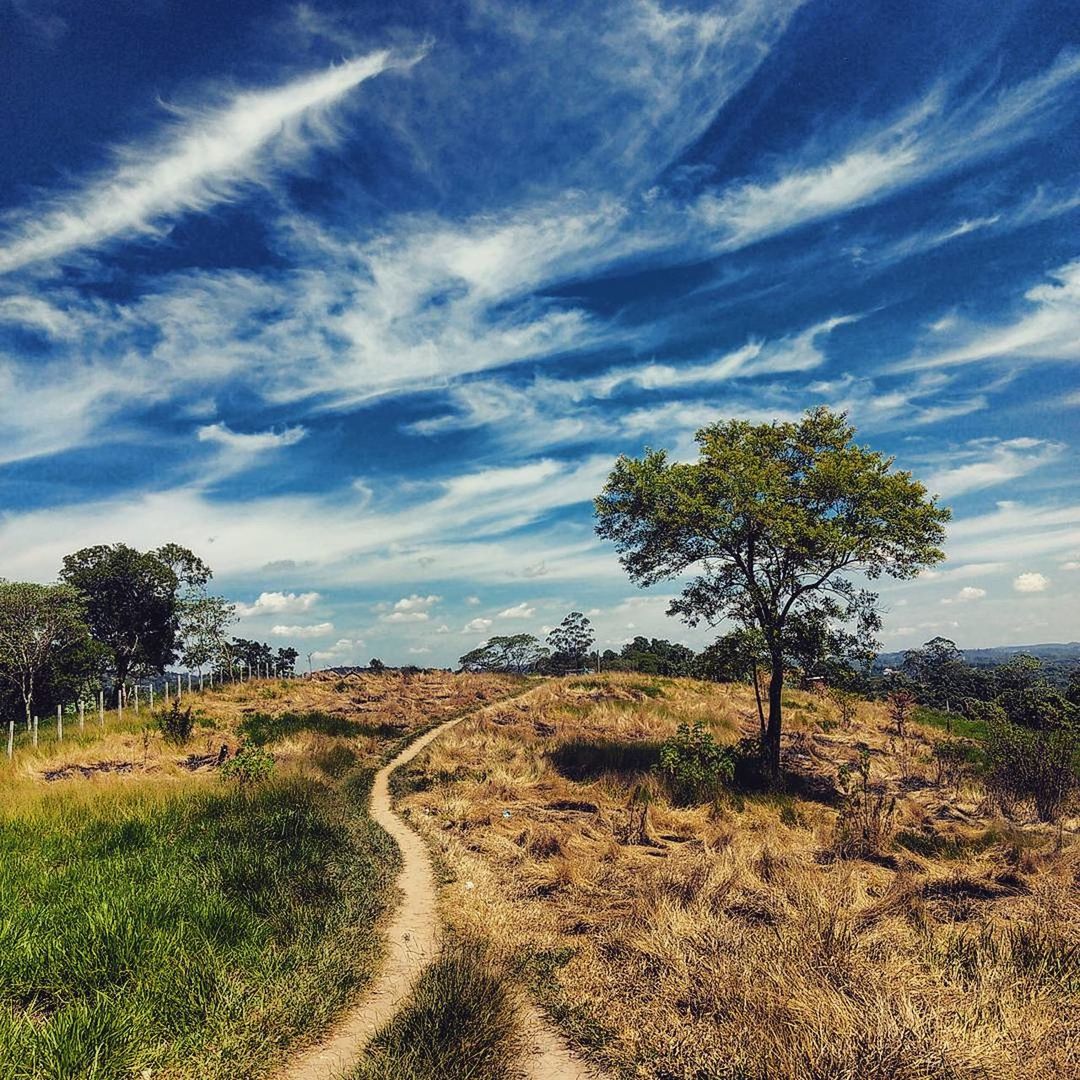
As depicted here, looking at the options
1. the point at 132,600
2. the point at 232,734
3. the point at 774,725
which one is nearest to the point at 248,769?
the point at 232,734

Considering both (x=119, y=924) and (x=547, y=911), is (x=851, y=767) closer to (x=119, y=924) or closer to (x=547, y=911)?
(x=547, y=911)

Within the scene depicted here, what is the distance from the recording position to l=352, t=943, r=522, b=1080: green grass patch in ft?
16.7

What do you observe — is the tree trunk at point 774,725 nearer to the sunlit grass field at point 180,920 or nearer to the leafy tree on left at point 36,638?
the sunlit grass field at point 180,920

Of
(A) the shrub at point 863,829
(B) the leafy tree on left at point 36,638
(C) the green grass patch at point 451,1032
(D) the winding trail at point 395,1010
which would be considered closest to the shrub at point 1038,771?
(A) the shrub at point 863,829

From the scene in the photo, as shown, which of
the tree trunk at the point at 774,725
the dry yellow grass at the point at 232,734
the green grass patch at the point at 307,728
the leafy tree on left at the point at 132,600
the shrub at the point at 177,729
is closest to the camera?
the dry yellow grass at the point at 232,734

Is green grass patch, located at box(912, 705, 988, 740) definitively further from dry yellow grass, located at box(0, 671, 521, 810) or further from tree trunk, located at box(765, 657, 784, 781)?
dry yellow grass, located at box(0, 671, 521, 810)

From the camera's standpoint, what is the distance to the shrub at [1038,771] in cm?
1700

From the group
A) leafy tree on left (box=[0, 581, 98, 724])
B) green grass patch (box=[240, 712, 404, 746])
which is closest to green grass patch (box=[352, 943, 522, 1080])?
green grass patch (box=[240, 712, 404, 746])

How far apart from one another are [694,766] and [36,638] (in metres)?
43.7

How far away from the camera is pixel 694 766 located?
17.4 metres

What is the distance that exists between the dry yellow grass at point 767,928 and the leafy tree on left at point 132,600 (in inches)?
2002

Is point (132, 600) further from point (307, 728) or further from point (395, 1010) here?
point (395, 1010)

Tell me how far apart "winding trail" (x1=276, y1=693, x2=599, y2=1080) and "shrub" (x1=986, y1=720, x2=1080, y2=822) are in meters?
16.6

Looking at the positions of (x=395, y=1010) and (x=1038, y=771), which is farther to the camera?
(x=1038, y=771)
